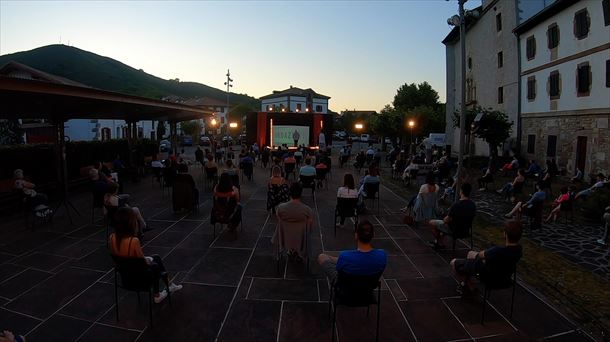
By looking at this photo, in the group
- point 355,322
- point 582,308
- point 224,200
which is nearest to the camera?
point 355,322

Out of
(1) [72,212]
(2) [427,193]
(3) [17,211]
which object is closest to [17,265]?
(1) [72,212]

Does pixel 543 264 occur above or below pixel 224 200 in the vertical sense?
below

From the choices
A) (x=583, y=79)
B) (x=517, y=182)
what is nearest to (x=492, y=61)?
(x=583, y=79)

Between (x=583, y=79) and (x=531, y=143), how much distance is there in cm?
506

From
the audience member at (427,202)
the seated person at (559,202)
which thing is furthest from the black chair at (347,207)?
the seated person at (559,202)

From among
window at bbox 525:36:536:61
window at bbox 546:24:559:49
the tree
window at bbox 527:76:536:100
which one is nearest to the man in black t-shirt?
window at bbox 546:24:559:49

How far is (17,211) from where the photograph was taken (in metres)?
8.72

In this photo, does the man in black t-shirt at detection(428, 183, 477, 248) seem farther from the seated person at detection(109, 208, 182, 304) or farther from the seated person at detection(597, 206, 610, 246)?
the seated person at detection(109, 208, 182, 304)

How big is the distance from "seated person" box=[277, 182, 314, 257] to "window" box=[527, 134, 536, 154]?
60.0 ft

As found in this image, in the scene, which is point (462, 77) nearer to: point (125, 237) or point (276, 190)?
point (276, 190)

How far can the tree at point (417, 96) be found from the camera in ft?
160

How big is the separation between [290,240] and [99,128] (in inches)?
1260

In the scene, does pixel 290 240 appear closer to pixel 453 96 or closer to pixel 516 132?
pixel 516 132

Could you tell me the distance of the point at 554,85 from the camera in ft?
56.0
